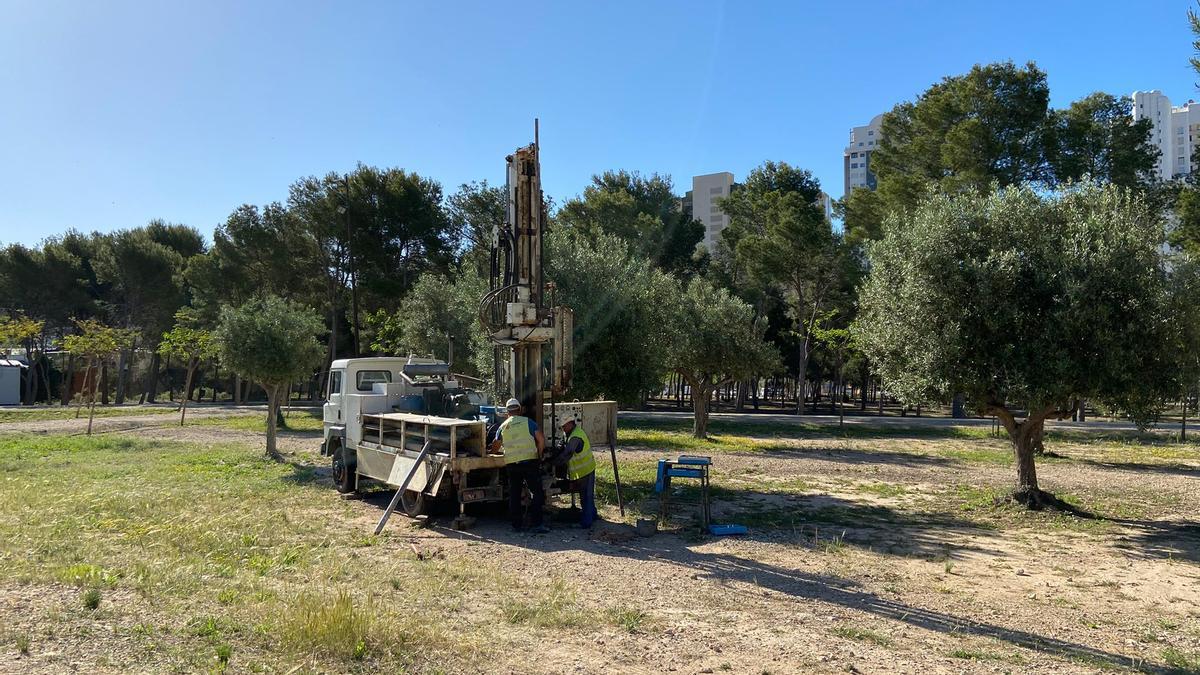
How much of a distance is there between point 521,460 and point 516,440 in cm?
31

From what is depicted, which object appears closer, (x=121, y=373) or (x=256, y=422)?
(x=256, y=422)

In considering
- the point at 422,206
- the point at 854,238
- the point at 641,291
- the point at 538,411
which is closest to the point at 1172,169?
the point at 854,238

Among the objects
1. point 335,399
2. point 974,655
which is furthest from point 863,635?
point 335,399

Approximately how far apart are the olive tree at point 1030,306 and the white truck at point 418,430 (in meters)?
5.28

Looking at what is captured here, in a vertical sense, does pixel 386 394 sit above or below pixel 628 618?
above

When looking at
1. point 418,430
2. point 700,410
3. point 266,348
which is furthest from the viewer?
point 700,410

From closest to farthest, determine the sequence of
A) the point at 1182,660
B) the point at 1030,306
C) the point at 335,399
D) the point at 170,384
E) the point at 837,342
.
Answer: the point at 1182,660 → the point at 1030,306 → the point at 335,399 → the point at 837,342 → the point at 170,384

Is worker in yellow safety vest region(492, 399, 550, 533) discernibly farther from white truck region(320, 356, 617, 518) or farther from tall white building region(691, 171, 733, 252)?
tall white building region(691, 171, 733, 252)

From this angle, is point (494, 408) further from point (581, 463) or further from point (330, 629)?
point (330, 629)

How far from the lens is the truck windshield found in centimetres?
1485

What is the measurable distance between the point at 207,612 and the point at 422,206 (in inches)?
1609

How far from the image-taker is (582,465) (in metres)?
11.1

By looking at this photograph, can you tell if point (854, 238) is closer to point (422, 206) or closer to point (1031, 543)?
point (422, 206)

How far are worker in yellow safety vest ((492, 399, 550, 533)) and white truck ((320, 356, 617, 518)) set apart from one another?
315 mm
